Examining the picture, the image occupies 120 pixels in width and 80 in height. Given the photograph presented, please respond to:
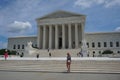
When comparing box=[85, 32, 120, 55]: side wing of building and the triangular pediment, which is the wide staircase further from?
box=[85, 32, 120, 55]: side wing of building

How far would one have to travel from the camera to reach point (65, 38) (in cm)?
5928

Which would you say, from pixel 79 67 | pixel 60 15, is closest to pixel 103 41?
pixel 60 15

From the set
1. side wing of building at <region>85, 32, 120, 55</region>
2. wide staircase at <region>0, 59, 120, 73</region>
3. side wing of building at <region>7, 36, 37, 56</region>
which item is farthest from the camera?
side wing of building at <region>7, 36, 37, 56</region>

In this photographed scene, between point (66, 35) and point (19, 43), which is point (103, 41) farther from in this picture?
point (19, 43)

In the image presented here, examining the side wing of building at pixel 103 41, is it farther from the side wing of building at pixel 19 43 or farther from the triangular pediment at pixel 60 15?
the side wing of building at pixel 19 43

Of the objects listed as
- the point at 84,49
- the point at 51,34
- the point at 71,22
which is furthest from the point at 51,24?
the point at 84,49

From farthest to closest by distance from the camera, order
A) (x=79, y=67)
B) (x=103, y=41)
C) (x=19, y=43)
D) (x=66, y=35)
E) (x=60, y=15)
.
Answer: (x=19, y=43) < (x=103, y=41) < (x=66, y=35) < (x=60, y=15) < (x=79, y=67)

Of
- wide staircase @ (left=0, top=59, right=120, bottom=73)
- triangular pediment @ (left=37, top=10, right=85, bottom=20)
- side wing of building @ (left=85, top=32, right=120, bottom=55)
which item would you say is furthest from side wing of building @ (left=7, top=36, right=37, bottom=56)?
wide staircase @ (left=0, top=59, right=120, bottom=73)

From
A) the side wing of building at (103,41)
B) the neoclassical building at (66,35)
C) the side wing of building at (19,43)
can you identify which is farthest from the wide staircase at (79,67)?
the side wing of building at (19,43)

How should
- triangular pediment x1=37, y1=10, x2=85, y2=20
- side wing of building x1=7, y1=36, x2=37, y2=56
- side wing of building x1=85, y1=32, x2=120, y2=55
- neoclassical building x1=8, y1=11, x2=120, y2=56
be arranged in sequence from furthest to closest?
1. side wing of building x1=7, y1=36, x2=37, y2=56
2. side wing of building x1=85, y1=32, x2=120, y2=55
3. triangular pediment x1=37, y1=10, x2=85, y2=20
4. neoclassical building x1=8, y1=11, x2=120, y2=56

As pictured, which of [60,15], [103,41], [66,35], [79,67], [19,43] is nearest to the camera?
[79,67]

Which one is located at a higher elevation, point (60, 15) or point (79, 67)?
point (60, 15)

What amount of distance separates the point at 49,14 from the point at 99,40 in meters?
23.2

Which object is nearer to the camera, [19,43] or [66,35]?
[66,35]
